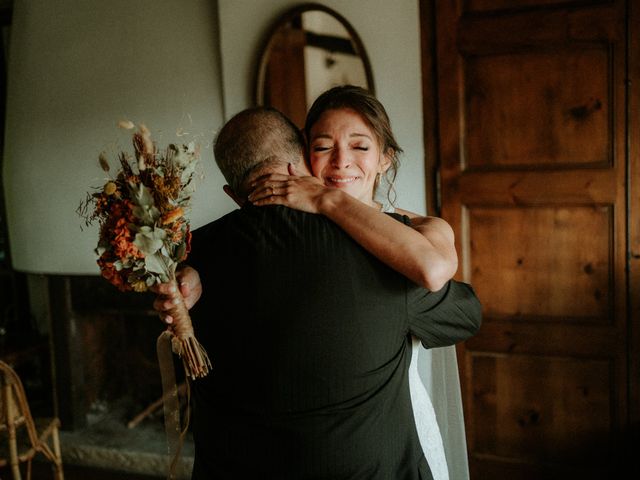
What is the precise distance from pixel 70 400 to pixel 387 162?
2696mm

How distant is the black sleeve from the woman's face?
0.42m

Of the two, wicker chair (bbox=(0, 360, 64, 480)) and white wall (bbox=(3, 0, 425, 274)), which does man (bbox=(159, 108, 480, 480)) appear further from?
white wall (bbox=(3, 0, 425, 274))

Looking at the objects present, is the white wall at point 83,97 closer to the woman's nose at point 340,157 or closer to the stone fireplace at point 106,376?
the stone fireplace at point 106,376

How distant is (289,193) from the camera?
1123 millimetres

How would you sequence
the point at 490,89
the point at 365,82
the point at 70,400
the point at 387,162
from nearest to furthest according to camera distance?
the point at 387,162, the point at 490,89, the point at 365,82, the point at 70,400

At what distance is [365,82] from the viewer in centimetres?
255

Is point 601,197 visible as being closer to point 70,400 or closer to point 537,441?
point 537,441

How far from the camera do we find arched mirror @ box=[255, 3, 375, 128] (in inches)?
101

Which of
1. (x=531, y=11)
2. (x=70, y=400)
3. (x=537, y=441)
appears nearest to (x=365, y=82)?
(x=531, y=11)

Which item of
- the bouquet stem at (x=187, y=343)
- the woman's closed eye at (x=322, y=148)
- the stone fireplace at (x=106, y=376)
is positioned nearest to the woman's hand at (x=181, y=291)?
the bouquet stem at (x=187, y=343)

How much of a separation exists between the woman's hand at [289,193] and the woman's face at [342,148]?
33 centimetres

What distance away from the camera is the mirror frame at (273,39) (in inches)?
99.3

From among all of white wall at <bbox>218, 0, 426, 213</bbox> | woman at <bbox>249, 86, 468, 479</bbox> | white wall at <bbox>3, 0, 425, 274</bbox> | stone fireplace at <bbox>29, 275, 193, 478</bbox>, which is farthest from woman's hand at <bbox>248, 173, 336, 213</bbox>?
stone fireplace at <bbox>29, 275, 193, 478</bbox>

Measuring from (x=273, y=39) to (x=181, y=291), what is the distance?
76.0 inches
